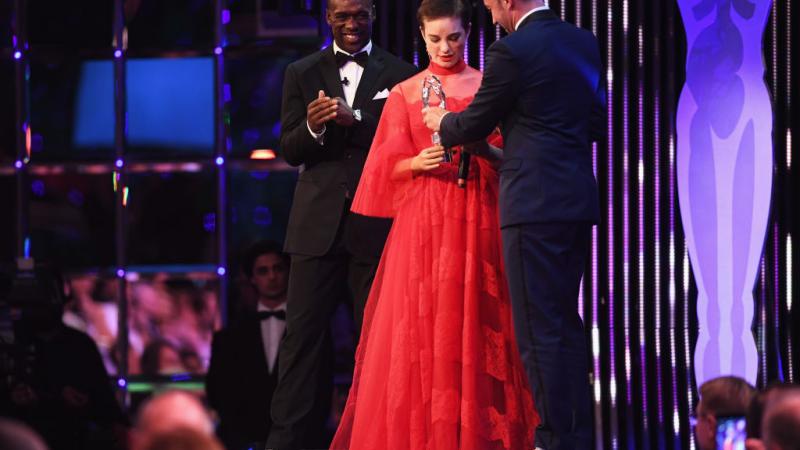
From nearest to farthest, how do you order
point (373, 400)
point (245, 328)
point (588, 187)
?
point (588, 187) → point (373, 400) → point (245, 328)

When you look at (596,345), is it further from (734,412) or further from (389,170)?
(734,412)

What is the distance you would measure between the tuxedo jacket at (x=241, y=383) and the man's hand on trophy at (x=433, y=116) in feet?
5.19

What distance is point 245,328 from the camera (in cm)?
484

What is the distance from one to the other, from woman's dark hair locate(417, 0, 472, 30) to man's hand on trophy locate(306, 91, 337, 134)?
413 millimetres

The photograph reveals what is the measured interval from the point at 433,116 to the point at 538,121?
33 centimetres

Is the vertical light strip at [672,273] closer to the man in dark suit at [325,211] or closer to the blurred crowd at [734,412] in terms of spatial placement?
the man in dark suit at [325,211]

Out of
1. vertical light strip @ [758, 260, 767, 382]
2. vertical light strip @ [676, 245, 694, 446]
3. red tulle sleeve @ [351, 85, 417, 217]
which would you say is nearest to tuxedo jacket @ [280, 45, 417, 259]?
red tulle sleeve @ [351, 85, 417, 217]

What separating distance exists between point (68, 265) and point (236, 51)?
1135mm

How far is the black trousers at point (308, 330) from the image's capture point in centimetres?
390

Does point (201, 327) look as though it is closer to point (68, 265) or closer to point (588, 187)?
point (68, 265)

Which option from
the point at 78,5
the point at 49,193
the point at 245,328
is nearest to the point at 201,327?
the point at 245,328

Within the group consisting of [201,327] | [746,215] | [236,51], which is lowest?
[201,327]

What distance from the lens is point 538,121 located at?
11.0ft

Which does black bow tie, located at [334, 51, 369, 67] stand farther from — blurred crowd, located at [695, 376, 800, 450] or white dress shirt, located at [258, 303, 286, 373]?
blurred crowd, located at [695, 376, 800, 450]
